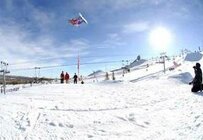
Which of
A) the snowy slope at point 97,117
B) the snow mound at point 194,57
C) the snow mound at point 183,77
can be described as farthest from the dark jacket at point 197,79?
the snow mound at point 194,57

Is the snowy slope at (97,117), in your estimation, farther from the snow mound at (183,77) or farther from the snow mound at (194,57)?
the snow mound at (194,57)

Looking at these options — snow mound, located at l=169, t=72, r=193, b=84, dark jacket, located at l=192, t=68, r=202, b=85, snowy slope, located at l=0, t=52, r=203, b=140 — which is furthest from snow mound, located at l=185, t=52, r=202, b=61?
snowy slope, located at l=0, t=52, r=203, b=140

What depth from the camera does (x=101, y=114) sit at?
13.0 m

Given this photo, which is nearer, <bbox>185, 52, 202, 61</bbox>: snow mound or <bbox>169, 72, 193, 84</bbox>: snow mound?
<bbox>169, 72, 193, 84</bbox>: snow mound

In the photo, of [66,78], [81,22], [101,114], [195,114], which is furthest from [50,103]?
[66,78]

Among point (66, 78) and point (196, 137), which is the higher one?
point (66, 78)

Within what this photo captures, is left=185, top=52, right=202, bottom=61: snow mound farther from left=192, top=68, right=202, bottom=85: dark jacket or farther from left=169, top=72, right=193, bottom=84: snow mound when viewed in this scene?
left=192, top=68, right=202, bottom=85: dark jacket

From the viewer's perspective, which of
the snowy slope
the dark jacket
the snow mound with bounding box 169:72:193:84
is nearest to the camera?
the snowy slope

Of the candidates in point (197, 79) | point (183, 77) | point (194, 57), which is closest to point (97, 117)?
point (197, 79)

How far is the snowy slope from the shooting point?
34.8ft

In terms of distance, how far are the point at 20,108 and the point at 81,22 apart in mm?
16364

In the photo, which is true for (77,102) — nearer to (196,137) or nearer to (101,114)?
(101,114)

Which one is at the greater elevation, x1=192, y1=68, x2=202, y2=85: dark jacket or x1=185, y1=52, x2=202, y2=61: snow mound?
x1=185, y1=52, x2=202, y2=61: snow mound

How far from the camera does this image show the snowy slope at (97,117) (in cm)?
1059
